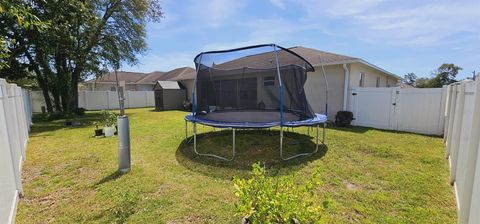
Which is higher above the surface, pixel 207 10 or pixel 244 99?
pixel 207 10

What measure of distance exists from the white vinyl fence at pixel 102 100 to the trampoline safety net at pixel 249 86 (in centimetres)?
1543

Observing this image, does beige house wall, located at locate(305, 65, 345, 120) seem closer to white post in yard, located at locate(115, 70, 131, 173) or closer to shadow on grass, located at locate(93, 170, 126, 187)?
white post in yard, located at locate(115, 70, 131, 173)

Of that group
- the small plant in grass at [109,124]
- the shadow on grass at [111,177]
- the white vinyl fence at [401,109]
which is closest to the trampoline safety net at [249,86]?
the shadow on grass at [111,177]

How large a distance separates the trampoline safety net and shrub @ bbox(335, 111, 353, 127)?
10.6ft

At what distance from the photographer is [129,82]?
83.0ft

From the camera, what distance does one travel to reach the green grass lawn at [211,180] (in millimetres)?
2416

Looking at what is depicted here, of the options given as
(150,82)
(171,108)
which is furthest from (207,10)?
(150,82)

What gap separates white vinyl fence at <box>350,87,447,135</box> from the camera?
644 centimetres

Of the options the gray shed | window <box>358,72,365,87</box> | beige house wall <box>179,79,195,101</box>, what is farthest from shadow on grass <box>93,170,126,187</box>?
beige house wall <box>179,79,195,101</box>

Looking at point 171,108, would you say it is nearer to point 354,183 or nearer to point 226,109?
point 226,109

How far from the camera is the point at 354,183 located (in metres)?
3.20

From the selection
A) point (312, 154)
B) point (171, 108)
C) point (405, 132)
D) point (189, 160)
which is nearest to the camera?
point (189, 160)

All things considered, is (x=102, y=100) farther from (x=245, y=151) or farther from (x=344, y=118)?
(x=344, y=118)

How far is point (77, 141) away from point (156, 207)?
200 inches
